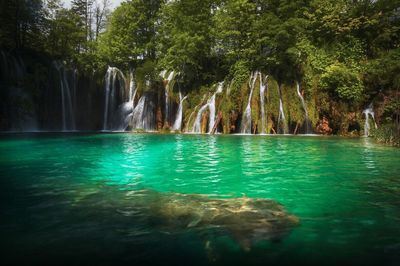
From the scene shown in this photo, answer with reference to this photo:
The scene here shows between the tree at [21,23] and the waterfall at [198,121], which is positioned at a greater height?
the tree at [21,23]

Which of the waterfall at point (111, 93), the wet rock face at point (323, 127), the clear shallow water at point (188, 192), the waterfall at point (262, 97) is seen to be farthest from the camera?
the waterfall at point (111, 93)

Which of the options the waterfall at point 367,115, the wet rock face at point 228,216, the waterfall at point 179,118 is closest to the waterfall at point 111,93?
the waterfall at point 179,118

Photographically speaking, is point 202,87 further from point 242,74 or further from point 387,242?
point 387,242

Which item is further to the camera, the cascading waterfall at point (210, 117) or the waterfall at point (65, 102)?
the waterfall at point (65, 102)

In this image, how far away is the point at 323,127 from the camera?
27438mm

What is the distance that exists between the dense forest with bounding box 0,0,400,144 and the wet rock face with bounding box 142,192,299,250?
21917 millimetres

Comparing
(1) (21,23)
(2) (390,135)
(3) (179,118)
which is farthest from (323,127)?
(1) (21,23)

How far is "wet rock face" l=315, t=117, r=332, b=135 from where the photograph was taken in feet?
89.2

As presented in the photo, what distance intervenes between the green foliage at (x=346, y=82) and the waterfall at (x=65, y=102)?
2456cm

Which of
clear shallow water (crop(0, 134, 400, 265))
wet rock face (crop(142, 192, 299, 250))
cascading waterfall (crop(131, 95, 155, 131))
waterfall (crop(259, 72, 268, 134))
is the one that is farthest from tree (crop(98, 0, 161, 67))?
wet rock face (crop(142, 192, 299, 250))

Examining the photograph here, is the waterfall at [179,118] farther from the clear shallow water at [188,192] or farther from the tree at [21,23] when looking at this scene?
the clear shallow water at [188,192]

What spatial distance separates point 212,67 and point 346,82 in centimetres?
1436

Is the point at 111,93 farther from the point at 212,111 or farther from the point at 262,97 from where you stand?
the point at 262,97

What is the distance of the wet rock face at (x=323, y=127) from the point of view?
2719 centimetres
